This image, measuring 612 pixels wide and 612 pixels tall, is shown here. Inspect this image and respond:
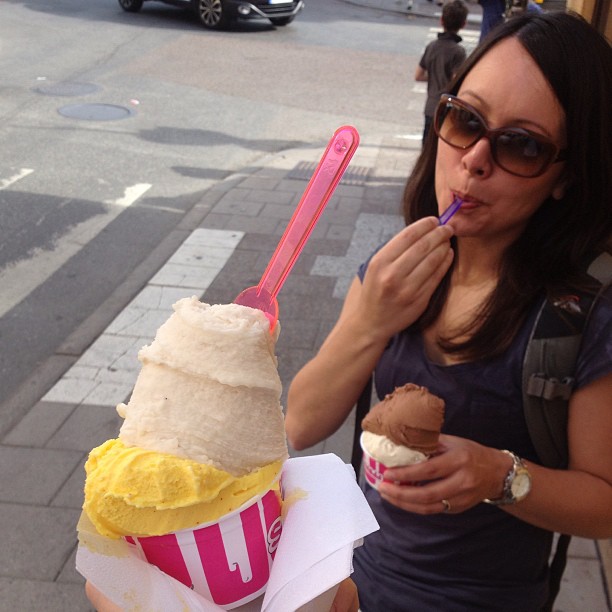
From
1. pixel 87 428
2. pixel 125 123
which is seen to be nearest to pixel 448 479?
pixel 87 428

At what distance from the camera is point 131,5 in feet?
55.6

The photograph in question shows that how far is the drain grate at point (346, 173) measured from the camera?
8352 mm

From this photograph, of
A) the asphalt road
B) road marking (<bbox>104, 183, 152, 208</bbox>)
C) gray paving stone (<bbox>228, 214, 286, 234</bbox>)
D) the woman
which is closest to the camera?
the woman

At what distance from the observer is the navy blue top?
5.51ft

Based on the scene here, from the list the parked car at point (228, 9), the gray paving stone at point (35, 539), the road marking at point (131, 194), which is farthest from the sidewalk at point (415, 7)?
the gray paving stone at point (35, 539)

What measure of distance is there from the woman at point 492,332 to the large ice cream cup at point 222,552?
1.25 ft

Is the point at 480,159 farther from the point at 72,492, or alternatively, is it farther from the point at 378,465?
the point at 72,492

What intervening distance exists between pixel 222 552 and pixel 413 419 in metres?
0.47

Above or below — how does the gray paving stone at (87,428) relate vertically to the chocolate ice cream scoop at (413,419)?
Result: below

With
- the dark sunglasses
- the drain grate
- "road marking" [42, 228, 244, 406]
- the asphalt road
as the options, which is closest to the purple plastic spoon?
the dark sunglasses

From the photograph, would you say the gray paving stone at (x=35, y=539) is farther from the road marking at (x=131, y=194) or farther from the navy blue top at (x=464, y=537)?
the road marking at (x=131, y=194)

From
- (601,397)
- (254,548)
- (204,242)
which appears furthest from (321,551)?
(204,242)

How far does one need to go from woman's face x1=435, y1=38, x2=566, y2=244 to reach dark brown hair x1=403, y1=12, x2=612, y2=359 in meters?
0.03

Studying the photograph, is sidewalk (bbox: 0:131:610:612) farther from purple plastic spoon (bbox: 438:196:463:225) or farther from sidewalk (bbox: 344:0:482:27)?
sidewalk (bbox: 344:0:482:27)
